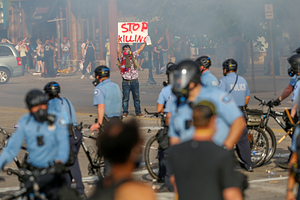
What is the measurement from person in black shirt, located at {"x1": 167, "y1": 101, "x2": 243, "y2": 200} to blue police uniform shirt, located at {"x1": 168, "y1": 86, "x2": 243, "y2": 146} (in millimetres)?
1055

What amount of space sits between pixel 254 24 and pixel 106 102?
14.2 metres

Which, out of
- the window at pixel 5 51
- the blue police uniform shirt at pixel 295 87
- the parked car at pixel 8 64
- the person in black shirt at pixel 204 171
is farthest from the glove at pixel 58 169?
Answer: the window at pixel 5 51

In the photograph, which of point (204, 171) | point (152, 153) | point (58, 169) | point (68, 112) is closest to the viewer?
point (204, 171)

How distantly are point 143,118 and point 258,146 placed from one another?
18.5ft

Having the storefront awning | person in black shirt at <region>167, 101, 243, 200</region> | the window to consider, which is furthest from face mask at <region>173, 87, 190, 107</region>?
the storefront awning

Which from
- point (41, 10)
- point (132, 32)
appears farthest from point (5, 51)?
point (41, 10)

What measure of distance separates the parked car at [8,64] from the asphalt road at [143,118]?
57 centimetres

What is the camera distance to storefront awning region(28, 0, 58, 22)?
40806 millimetres

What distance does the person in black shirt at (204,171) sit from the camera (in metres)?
3.27

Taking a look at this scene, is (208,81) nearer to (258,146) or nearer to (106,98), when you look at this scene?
(106,98)

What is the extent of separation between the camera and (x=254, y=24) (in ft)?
67.5

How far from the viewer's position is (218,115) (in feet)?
15.4

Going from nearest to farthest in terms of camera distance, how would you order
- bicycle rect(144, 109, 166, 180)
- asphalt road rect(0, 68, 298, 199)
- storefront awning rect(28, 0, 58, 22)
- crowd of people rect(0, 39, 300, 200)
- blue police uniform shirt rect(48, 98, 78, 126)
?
crowd of people rect(0, 39, 300, 200) → blue police uniform shirt rect(48, 98, 78, 126) → asphalt road rect(0, 68, 298, 199) → bicycle rect(144, 109, 166, 180) → storefront awning rect(28, 0, 58, 22)

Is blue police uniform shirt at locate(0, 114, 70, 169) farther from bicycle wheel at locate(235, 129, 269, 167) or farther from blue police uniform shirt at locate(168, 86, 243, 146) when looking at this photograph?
bicycle wheel at locate(235, 129, 269, 167)
